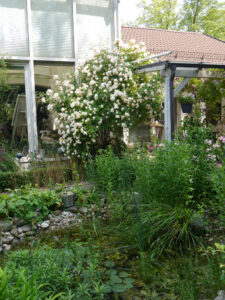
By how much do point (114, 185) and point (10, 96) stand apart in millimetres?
3428

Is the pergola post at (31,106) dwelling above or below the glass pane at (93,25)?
below

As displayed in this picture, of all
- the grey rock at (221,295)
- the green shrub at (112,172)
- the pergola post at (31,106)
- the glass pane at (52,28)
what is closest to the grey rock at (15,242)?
the green shrub at (112,172)

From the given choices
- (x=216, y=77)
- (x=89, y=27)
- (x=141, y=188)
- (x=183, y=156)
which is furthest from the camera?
(x=216, y=77)

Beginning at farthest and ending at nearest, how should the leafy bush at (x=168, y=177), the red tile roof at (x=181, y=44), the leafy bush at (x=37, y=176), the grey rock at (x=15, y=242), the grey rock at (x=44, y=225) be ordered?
the red tile roof at (x=181, y=44), the leafy bush at (x=37, y=176), the grey rock at (x=44, y=225), the grey rock at (x=15, y=242), the leafy bush at (x=168, y=177)

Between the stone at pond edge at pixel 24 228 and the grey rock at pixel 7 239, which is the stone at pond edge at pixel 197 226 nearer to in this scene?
the stone at pond edge at pixel 24 228

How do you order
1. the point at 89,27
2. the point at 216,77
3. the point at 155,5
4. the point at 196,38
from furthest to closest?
the point at 155,5, the point at 196,38, the point at 216,77, the point at 89,27

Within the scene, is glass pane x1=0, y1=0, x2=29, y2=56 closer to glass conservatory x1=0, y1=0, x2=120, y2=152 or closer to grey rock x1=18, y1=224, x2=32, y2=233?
glass conservatory x1=0, y1=0, x2=120, y2=152

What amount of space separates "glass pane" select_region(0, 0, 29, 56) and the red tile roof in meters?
5.44

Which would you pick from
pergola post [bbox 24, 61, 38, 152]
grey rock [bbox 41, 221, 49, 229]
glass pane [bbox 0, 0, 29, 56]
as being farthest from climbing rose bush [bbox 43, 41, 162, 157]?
grey rock [bbox 41, 221, 49, 229]

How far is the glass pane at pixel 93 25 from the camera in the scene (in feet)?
24.4

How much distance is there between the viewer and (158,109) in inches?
283

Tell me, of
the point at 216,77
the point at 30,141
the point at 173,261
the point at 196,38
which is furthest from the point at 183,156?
the point at 196,38

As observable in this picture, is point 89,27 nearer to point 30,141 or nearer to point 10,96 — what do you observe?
point 10,96

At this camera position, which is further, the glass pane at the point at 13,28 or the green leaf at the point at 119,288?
the glass pane at the point at 13,28
